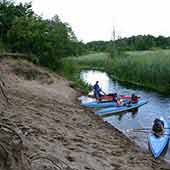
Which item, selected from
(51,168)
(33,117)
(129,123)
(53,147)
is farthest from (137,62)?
(51,168)

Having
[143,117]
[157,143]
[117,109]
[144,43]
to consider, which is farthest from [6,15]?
[144,43]

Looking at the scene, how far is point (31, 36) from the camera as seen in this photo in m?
25.9

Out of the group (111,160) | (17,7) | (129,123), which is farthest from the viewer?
(17,7)

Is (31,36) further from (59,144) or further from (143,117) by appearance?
(59,144)

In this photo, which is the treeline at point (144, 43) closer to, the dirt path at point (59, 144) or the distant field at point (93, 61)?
the distant field at point (93, 61)

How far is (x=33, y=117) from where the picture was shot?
10484mm

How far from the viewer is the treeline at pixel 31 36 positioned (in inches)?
1023

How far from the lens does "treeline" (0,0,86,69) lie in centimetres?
2598

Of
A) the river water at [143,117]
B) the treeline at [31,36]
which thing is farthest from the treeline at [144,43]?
the river water at [143,117]

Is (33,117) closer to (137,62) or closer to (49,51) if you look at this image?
(49,51)

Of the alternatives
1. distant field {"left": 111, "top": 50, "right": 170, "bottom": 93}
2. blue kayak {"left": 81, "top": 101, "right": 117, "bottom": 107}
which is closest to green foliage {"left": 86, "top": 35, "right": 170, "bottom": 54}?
distant field {"left": 111, "top": 50, "right": 170, "bottom": 93}

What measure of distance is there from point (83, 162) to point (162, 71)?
24.3m

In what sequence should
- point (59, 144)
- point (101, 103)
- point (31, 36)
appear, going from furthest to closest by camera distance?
point (31, 36)
point (101, 103)
point (59, 144)

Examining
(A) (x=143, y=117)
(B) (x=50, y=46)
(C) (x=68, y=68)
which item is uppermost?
(B) (x=50, y=46)
